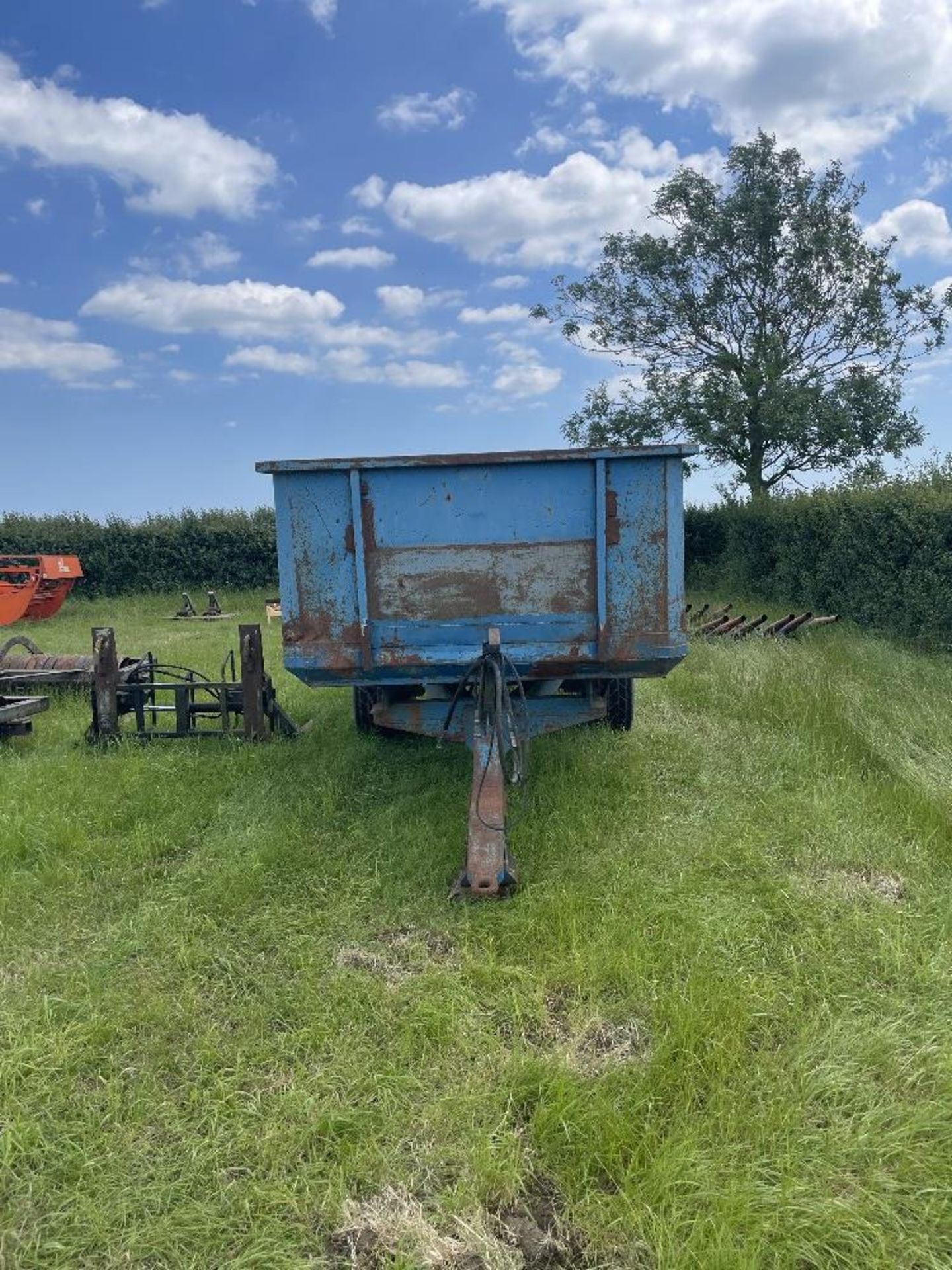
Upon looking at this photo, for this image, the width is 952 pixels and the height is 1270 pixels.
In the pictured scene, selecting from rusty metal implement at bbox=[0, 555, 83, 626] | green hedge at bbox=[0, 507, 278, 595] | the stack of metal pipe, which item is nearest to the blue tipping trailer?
the stack of metal pipe

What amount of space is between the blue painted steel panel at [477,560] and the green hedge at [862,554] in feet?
22.1

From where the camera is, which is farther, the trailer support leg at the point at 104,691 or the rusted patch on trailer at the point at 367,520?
the trailer support leg at the point at 104,691

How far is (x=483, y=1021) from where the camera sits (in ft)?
9.32

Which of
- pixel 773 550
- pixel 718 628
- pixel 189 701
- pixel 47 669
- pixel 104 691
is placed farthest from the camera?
pixel 773 550

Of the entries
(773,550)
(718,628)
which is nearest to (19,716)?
(718,628)

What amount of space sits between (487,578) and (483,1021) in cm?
223

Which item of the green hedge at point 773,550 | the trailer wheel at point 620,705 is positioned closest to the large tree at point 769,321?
the green hedge at point 773,550

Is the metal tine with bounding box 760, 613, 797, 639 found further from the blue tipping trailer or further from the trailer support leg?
the trailer support leg

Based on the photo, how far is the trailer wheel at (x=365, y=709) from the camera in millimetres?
5652

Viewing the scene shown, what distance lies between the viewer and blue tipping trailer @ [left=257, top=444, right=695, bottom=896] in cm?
441

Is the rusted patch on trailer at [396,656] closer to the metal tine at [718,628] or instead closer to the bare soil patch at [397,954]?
the bare soil patch at [397,954]

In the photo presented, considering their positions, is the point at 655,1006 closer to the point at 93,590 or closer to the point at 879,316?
the point at 879,316

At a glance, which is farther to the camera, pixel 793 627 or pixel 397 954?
pixel 793 627

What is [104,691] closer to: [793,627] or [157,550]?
[793,627]
